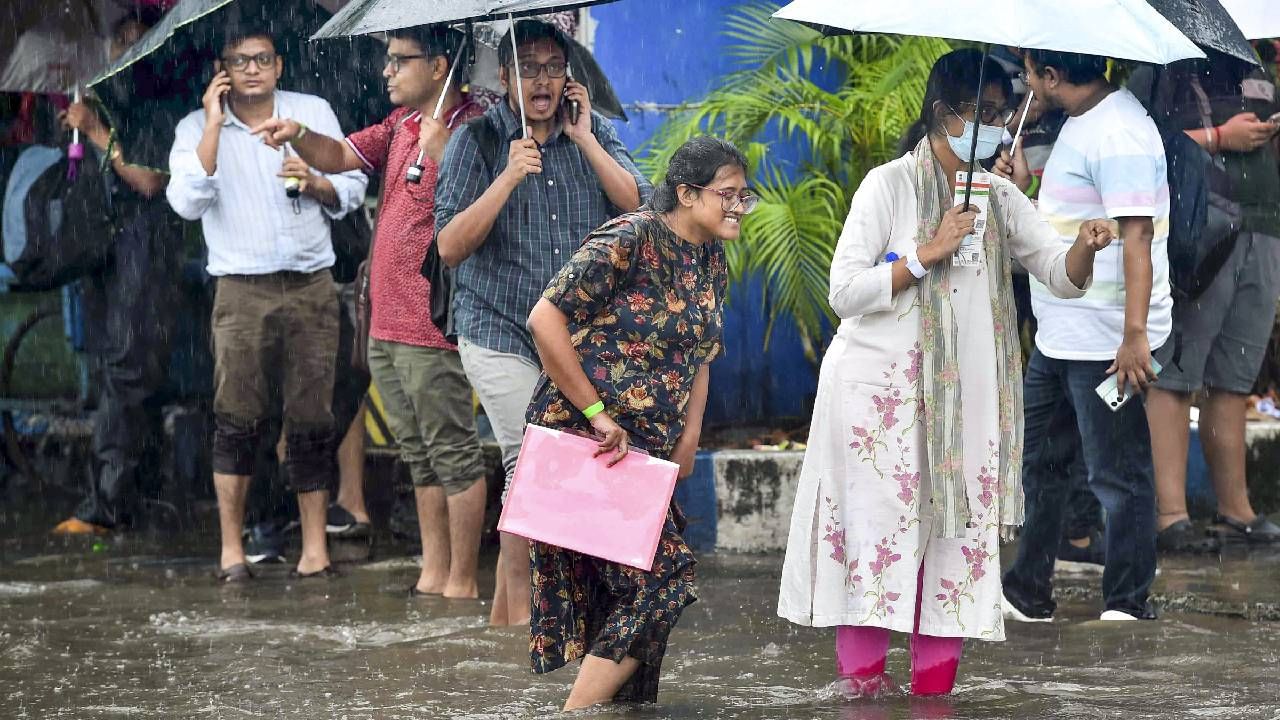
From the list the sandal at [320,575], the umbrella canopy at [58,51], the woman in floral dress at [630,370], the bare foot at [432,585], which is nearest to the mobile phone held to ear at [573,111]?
the woman in floral dress at [630,370]

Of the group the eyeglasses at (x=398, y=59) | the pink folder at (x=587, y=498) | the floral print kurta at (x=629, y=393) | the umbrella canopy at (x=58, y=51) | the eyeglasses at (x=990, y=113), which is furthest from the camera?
the umbrella canopy at (x=58, y=51)

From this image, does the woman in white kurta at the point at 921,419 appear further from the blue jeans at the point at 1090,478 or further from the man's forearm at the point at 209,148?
the man's forearm at the point at 209,148

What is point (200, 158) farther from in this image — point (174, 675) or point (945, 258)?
point (945, 258)

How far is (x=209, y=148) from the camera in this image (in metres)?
8.00

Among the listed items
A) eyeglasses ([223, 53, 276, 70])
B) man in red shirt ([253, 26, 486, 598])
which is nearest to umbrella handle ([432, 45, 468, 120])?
man in red shirt ([253, 26, 486, 598])

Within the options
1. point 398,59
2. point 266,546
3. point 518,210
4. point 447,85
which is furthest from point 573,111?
point 266,546

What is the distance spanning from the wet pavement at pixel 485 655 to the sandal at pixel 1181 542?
0.16m

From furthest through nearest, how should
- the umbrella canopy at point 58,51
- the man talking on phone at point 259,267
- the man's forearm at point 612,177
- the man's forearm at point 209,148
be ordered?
the umbrella canopy at point 58,51 → the man talking on phone at point 259,267 → the man's forearm at point 209,148 → the man's forearm at point 612,177

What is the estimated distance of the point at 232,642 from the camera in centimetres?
686

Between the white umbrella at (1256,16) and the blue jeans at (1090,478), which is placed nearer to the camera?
the blue jeans at (1090,478)

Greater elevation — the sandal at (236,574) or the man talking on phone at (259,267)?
the man talking on phone at (259,267)

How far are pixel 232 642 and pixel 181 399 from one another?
3.73 m

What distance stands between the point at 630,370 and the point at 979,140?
1.21m

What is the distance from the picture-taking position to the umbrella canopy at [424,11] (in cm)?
619
